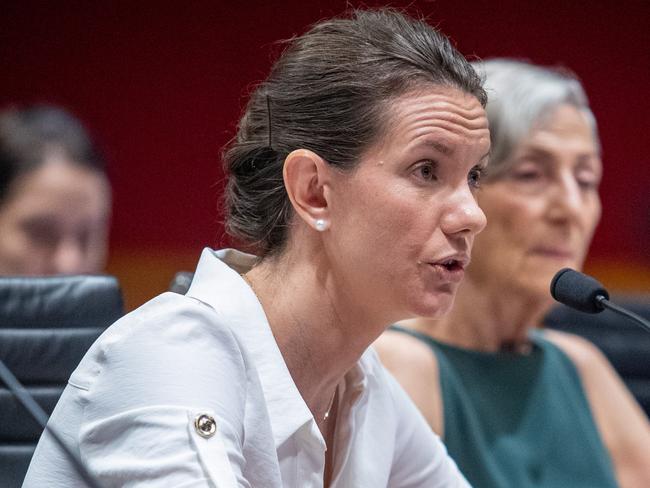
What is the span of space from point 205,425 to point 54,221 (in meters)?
1.52

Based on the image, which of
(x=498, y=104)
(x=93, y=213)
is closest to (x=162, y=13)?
(x=93, y=213)

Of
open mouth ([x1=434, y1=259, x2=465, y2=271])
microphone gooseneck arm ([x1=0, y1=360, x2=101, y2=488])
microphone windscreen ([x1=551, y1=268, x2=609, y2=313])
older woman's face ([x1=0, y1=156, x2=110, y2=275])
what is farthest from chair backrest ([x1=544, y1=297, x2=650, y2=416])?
microphone gooseneck arm ([x1=0, y1=360, x2=101, y2=488])

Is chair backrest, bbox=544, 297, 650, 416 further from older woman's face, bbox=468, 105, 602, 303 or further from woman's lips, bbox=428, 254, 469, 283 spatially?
woman's lips, bbox=428, 254, 469, 283

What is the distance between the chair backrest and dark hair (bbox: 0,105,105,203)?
124 centimetres

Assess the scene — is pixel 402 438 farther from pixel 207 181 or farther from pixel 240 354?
pixel 207 181

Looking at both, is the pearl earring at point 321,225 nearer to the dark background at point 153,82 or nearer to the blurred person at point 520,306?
the blurred person at point 520,306

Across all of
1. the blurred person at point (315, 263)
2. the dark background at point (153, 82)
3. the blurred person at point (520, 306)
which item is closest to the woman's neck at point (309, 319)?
the blurred person at point (315, 263)

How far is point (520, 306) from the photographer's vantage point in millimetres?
2301

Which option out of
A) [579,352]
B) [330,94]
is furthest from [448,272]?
[579,352]

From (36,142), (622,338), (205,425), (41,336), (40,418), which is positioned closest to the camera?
(40,418)

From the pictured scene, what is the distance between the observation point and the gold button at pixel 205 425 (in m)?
1.15

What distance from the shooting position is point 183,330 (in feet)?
4.07

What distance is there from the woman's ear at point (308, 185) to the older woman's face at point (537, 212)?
87cm

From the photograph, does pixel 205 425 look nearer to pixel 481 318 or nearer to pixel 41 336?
pixel 41 336
